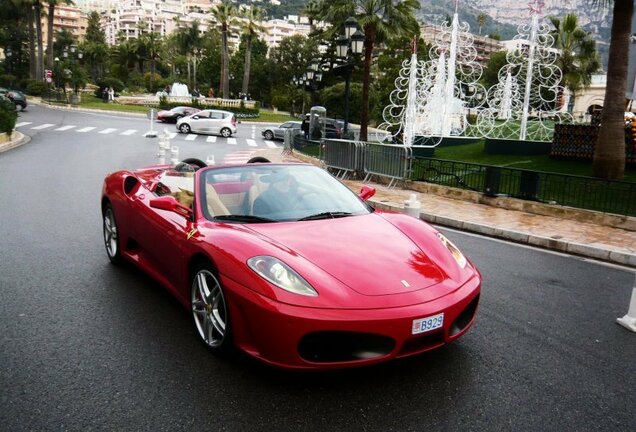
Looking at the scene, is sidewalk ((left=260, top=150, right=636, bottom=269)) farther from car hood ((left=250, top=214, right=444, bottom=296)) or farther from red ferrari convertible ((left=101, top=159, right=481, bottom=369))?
car hood ((left=250, top=214, right=444, bottom=296))

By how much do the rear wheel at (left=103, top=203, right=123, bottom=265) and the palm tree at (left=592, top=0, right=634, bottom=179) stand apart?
11185mm

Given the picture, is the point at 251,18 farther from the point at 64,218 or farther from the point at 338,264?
the point at 338,264

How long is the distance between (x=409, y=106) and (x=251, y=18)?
1961 inches

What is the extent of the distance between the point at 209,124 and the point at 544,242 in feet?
87.4

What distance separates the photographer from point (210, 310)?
3.69 metres

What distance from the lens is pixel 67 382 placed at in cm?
329

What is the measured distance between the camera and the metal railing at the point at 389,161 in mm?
13469

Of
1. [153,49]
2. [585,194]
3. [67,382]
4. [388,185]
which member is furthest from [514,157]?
[153,49]

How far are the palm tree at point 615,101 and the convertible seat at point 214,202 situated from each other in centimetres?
1111

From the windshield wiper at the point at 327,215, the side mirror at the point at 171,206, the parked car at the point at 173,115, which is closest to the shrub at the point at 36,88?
the parked car at the point at 173,115

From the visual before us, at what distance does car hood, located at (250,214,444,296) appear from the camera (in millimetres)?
3322

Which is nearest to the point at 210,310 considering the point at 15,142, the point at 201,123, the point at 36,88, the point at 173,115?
the point at 15,142

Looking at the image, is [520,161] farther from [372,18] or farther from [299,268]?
[299,268]

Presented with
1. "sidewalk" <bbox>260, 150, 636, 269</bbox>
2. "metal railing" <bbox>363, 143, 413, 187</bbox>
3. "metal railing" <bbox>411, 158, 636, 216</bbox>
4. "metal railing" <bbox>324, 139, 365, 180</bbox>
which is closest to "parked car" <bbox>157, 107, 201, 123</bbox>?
"metal railing" <bbox>324, 139, 365, 180</bbox>
